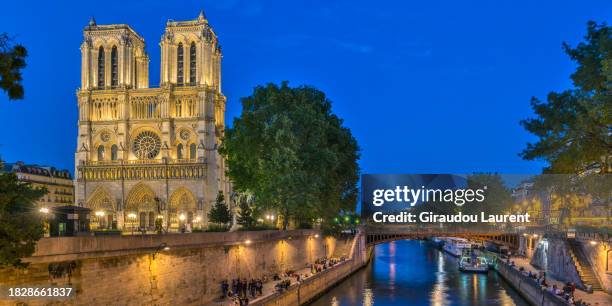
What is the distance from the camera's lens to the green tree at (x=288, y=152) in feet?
134

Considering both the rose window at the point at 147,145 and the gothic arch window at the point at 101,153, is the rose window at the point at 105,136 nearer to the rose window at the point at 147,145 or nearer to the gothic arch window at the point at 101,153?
the gothic arch window at the point at 101,153

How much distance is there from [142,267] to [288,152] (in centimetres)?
1930

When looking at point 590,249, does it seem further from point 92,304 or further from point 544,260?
point 92,304

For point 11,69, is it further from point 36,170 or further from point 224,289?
point 36,170

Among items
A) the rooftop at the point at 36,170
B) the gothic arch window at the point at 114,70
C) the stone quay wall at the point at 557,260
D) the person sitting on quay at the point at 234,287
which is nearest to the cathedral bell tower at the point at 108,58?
the gothic arch window at the point at 114,70

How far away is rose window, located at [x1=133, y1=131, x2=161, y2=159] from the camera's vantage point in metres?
76.6

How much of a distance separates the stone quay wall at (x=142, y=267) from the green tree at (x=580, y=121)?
637 inches

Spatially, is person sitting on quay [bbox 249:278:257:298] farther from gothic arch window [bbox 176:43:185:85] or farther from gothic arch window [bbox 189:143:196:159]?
gothic arch window [bbox 176:43:185:85]

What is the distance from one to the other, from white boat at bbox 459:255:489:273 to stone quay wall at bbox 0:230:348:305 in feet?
90.1

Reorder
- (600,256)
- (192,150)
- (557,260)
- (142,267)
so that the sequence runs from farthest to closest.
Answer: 1. (192,150)
2. (557,260)
3. (600,256)
4. (142,267)

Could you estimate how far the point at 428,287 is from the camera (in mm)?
46875

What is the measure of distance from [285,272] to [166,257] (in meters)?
17.7

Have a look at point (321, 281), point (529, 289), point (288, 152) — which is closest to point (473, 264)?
point (529, 289)

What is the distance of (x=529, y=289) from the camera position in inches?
1517
